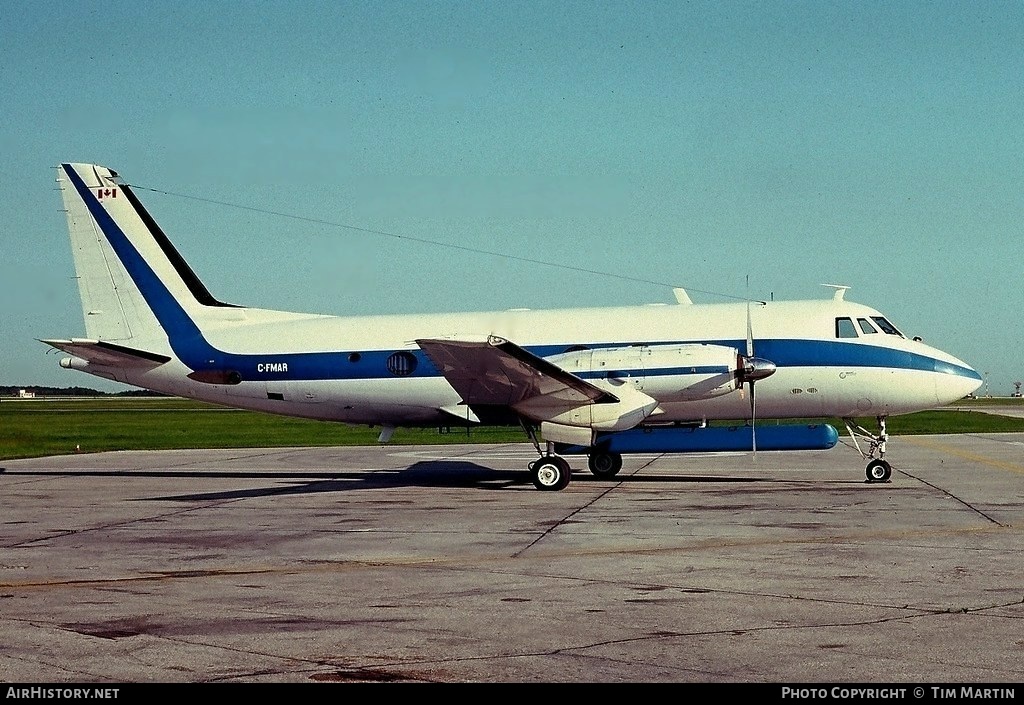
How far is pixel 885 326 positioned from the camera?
2656cm

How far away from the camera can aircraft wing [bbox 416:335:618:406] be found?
22984 millimetres

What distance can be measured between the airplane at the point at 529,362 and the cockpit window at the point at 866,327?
Result: 0.20ft

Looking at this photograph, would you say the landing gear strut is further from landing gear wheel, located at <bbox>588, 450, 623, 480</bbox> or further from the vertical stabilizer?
the vertical stabilizer

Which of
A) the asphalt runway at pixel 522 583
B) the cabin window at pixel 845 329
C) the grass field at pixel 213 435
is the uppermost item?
the cabin window at pixel 845 329

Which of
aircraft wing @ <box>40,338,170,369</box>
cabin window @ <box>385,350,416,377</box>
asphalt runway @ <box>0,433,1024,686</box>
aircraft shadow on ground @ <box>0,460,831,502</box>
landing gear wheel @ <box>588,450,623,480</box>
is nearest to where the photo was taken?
asphalt runway @ <box>0,433,1024,686</box>

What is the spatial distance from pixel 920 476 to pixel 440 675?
69.8 ft

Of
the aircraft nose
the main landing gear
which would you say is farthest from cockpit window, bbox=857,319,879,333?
the main landing gear

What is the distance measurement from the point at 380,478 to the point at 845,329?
12.7 metres

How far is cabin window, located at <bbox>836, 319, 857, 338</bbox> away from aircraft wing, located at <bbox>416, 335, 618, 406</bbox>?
240 inches

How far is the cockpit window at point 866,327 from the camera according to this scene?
26.3 meters

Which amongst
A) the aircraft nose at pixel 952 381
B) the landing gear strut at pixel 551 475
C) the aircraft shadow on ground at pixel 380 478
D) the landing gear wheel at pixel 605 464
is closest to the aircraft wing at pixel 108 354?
the aircraft shadow on ground at pixel 380 478

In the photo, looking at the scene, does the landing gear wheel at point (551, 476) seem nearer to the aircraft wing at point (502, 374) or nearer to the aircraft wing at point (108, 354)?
the aircraft wing at point (502, 374)

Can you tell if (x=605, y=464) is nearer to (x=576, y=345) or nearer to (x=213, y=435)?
(x=576, y=345)
